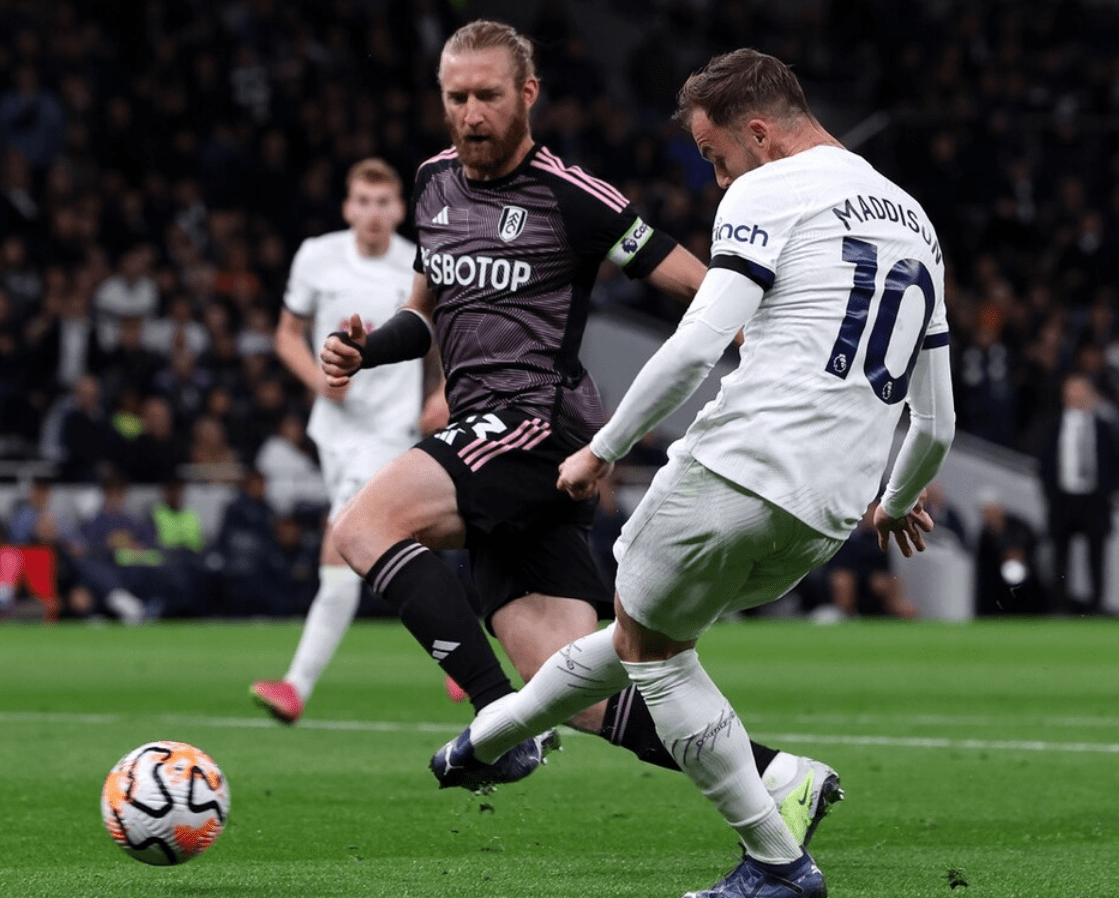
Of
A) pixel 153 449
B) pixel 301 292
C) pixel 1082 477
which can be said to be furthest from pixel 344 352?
pixel 1082 477

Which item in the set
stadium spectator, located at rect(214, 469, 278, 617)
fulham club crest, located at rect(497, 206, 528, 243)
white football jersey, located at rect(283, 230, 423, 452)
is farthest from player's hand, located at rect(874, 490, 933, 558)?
stadium spectator, located at rect(214, 469, 278, 617)

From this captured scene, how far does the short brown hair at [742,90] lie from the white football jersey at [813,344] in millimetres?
151

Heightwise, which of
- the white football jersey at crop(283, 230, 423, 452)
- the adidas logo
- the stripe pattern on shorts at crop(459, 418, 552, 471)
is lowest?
the white football jersey at crop(283, 230, 423, 452)

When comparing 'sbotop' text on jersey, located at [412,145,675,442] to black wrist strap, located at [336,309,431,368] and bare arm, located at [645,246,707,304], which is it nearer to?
bare arm, located at [645,246,707,304]

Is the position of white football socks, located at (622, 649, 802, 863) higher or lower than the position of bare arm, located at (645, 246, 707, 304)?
lower

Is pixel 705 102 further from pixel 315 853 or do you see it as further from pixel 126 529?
pixel 126 529

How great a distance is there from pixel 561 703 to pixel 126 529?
13384mm

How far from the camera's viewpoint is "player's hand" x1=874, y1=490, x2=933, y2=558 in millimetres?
5562

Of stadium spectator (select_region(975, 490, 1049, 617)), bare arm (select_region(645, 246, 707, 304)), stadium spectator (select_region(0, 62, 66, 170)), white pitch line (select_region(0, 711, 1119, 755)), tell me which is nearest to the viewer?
bare arm (select_region(645, 246, 707, 304))

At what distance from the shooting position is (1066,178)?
80.8ft

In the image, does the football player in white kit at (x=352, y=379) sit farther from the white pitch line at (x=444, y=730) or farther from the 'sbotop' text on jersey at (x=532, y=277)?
the 'sbotop' text on jersey at (x=532, y=277)

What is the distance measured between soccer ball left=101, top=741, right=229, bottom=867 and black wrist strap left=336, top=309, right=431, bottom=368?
50.7 inches

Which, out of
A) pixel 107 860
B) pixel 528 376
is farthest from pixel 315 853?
pixel 528 376

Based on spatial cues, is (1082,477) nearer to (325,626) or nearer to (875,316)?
(325,626)
